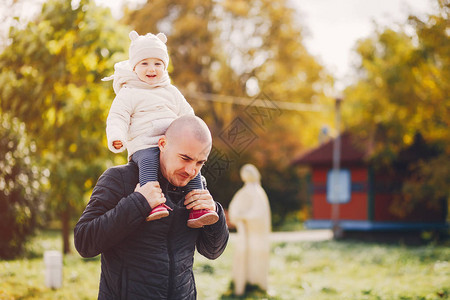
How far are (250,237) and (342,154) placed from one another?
1285 centimetres

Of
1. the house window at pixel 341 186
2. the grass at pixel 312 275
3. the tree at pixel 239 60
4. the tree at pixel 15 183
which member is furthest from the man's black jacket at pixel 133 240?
the tree at pixel 239 60

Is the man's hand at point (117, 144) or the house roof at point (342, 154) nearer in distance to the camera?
the man's hand at point (117, 144)

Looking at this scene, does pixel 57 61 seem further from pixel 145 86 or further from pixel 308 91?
pixel 308 91

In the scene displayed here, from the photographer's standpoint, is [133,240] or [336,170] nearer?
[133,240]

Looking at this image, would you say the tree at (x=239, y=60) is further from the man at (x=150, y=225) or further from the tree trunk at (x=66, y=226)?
the man at (x=150, y=225)

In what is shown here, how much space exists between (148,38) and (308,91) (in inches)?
939

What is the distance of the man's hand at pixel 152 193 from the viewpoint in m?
2.26

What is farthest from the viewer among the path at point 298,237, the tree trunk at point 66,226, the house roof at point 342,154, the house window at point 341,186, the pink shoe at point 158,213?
the house window at point 341,186

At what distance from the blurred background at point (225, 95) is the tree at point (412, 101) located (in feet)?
0.17

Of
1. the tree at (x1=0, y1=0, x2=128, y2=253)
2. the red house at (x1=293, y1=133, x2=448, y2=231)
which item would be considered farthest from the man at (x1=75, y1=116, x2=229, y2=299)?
the red house at (x1=293, y1=133, x2=448, y2=231)

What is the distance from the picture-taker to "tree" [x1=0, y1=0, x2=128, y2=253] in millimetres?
9391

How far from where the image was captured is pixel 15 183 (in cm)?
1054

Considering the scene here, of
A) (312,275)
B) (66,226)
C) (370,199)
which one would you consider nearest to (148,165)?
(312,275)

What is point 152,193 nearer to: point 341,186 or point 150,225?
point 150,225
